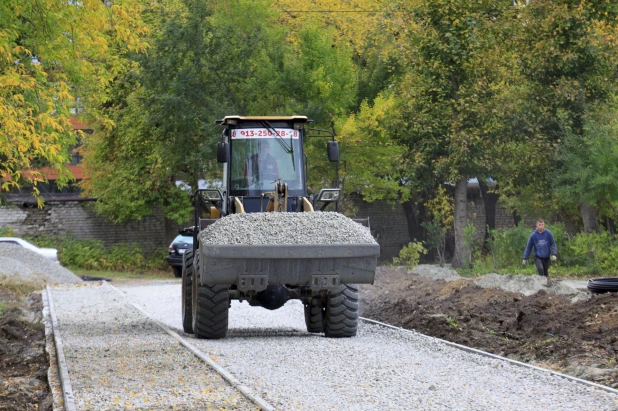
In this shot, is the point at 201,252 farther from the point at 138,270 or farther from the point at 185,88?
the point at 138,270

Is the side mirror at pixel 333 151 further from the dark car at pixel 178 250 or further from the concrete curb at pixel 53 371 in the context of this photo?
the dark car at pixel 178 250

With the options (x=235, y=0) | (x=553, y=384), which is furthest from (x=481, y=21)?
(x=553, y=384)

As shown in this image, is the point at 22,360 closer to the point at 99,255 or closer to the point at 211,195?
the point at 211,195

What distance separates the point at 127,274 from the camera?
40812 mm

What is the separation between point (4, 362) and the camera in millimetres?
13352

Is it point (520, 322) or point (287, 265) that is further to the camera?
point (520, 322)

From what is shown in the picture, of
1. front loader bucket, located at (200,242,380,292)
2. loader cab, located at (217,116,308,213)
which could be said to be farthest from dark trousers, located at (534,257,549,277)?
front loader bucket, located at (200,242,380,292)

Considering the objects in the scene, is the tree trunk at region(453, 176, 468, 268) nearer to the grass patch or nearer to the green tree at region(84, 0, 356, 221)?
the green tree at region(84, 0, 356, 221)

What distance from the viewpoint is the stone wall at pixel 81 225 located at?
43.6 meters

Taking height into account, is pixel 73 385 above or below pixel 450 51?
below

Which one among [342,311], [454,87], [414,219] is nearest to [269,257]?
[342,311]

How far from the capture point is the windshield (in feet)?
50.6

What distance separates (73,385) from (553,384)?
4.82 metres

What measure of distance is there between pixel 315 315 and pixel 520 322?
3058mm
